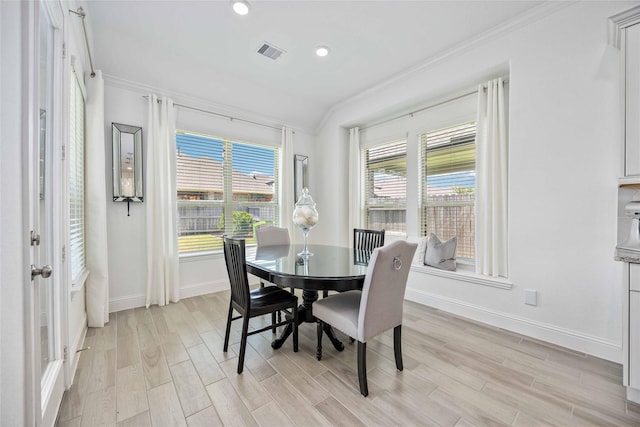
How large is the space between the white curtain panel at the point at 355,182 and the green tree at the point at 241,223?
5.44 feet

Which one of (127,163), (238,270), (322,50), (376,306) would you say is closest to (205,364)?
(238,270)

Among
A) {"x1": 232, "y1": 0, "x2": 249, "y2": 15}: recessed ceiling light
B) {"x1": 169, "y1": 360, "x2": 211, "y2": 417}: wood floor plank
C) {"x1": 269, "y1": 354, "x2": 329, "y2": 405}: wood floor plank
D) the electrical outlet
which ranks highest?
{"x1": 232, "y1": 0, "x2": 249, "y2": 15}: recessed ceiling light

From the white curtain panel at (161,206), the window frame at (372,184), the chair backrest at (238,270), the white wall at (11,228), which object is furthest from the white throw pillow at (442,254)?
the white wall at (11,228)

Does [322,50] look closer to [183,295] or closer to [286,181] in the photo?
[286,181]

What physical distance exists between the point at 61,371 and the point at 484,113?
4.16 m

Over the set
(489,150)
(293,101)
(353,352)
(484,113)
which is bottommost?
(353,352)

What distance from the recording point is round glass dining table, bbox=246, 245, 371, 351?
5.65 feet

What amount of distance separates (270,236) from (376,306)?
73.0 inches

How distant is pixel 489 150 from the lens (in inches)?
106

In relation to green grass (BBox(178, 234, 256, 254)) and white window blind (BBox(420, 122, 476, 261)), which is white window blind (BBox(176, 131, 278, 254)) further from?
white window blind (BBox(420, 122, 476, 261))

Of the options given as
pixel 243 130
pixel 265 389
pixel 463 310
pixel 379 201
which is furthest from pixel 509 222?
pixel 243 130

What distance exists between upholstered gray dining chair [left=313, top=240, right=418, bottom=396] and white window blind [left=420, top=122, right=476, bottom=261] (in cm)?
175

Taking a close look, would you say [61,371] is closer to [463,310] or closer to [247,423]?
[247,423]

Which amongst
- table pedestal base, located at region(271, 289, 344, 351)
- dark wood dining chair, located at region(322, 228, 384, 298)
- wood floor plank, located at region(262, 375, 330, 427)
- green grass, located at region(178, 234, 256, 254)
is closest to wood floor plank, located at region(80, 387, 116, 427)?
wood floor plank, located at region(262, 375, 330, 427)
